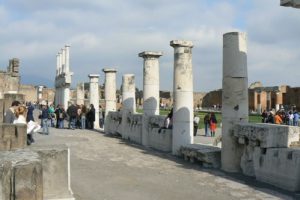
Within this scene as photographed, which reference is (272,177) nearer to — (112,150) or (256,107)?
(112,150)

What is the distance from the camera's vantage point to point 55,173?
6.77 meters

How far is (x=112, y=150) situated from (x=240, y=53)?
6008 mm

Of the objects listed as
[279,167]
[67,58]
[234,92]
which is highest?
[67,58]

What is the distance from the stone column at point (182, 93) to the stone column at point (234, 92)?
109 inches

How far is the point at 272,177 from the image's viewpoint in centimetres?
912

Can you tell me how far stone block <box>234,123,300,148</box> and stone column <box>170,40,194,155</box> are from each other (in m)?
3.49

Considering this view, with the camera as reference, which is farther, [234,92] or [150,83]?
[150,83]

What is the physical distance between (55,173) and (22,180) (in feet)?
6.03

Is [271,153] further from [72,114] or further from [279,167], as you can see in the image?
[72,114]

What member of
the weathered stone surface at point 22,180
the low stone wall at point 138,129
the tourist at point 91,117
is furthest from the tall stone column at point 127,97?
the weathered stone surface at point 22,180

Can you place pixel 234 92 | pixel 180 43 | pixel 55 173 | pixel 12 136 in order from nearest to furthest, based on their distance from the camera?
pixel 55 173 → pixel 12 136 → pixel 234 92 → pixel 180 43

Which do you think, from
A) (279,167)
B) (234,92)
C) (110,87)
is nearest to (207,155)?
(234,92)

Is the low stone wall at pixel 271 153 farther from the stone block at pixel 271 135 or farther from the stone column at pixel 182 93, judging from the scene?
the stone column at pixel 182 93

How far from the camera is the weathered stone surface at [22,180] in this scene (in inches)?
194
